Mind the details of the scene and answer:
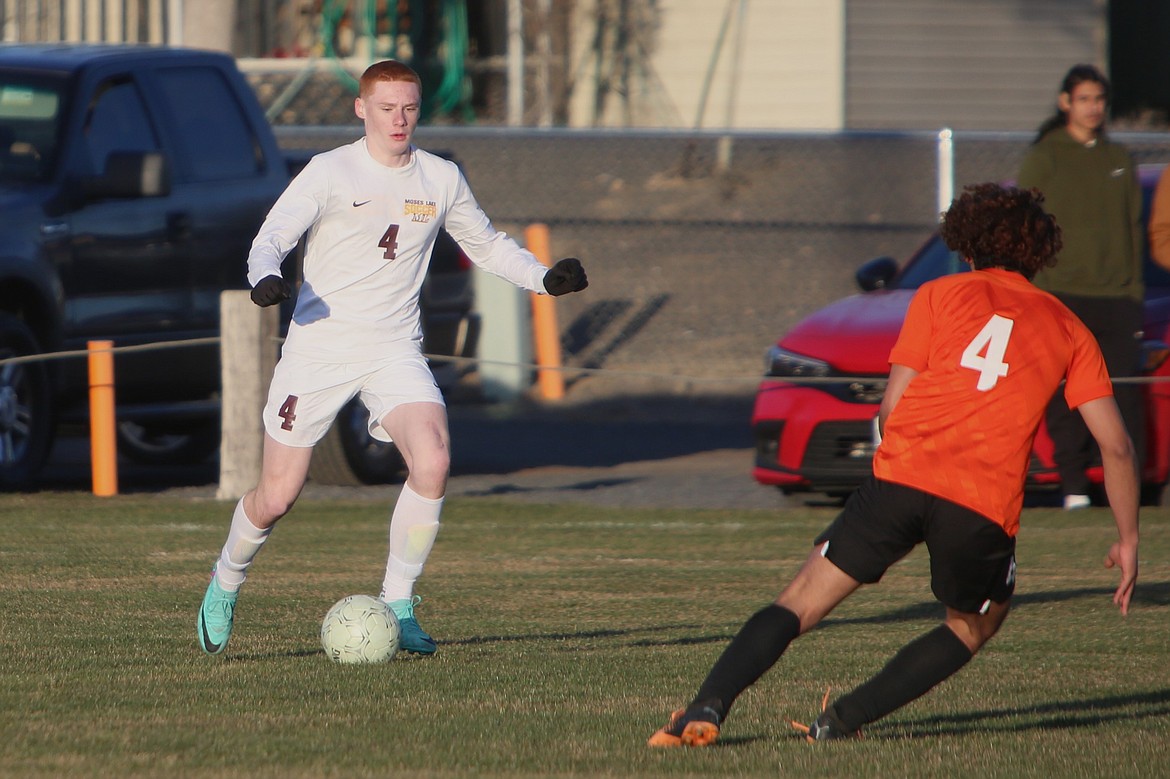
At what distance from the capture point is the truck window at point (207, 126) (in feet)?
37.7

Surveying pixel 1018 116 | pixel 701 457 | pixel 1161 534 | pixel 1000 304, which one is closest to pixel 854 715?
pixel 1000 304

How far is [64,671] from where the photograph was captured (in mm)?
6203

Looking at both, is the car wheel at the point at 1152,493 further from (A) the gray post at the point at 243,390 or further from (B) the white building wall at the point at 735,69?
(B) the white building wall at the point at 735,69

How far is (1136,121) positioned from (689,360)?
9.75 meters

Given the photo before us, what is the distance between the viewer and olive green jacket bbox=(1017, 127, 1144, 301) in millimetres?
9852

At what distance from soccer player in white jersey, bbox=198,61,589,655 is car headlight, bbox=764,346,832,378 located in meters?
4.21

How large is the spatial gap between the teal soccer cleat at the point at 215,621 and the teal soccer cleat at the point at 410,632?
0.51 metres

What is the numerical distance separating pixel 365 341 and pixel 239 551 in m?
0.79

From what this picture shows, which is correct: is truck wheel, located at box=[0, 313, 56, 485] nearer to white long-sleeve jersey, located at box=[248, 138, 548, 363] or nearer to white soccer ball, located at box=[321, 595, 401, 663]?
white long-sleeve jersey, located at box=[248, 138, 548, 363]

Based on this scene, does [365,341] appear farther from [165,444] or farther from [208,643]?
[165,444]

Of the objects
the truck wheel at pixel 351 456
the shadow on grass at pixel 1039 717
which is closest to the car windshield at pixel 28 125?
the truck wheel at pixel 351 456

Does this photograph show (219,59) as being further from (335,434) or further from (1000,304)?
(1000,304)

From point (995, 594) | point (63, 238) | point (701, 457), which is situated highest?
point (63, 238)

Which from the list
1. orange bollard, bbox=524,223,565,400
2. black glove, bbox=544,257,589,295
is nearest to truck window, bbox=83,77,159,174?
black glove, bbox=544,257,589,295
